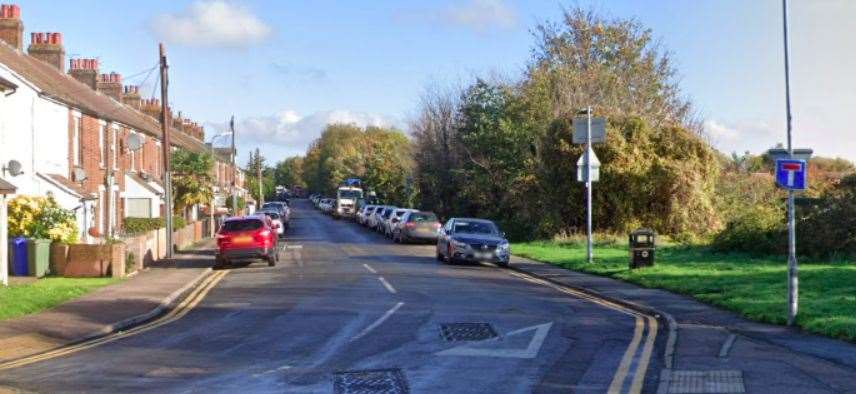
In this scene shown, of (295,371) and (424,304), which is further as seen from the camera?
(424,304)

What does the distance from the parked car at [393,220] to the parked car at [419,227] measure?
60.5 inches

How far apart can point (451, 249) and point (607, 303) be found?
1156 cm

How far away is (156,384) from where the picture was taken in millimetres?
→ 10555

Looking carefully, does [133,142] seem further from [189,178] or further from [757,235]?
[189,178]

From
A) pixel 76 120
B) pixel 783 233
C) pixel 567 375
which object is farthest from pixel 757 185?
pixel 567 375

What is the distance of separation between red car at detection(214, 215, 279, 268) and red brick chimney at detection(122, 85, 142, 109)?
119ft

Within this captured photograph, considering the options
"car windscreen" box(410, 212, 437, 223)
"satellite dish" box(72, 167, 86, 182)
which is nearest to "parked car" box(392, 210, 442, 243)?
"car windscreen" box(410, 212, 437, 223)

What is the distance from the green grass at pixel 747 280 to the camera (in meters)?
15.4

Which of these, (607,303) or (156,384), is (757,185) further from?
(156,384)

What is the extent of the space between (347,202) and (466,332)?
75.3 m

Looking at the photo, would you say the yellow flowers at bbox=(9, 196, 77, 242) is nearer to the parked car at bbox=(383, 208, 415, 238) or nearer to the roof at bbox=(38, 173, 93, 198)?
the roof at bbox=(38, 173, 93, 198)

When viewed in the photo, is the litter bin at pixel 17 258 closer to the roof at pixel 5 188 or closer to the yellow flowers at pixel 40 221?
the yellow flowers at pixel 40 221

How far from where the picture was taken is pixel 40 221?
26.5 metres

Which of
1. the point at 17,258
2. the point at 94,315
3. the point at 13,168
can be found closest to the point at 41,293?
the point at 94,315
